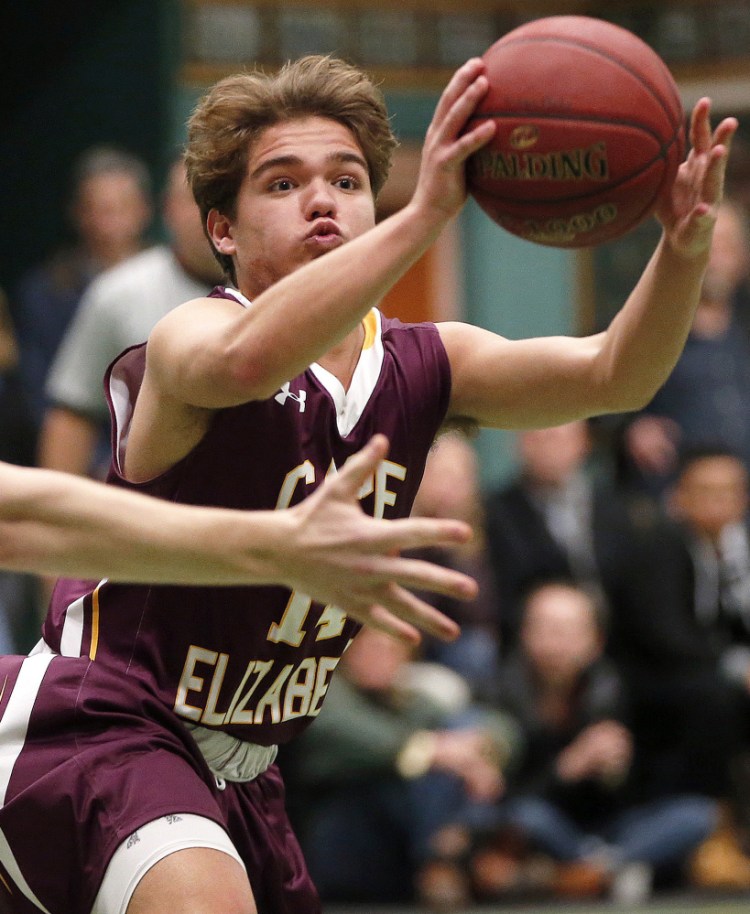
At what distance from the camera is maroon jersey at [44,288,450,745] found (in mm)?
3518

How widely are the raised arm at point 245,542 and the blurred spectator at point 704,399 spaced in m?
5.69

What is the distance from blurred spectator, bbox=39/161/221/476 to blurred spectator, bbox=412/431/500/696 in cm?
180

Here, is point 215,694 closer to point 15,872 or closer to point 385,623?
point 15,872

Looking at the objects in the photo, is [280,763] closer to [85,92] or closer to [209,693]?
[209,693]

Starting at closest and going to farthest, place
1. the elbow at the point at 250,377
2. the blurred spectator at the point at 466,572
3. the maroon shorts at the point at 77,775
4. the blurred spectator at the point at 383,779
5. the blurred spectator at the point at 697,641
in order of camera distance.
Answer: the elbow at the point at 250,377
the maroon shorts at the point at 77,775
the blurred spectator at the point at 383,779
the blurred spectator at the point at 466,572
the blurred spectator at the point at 697,641

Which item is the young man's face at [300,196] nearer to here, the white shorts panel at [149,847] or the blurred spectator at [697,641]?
the white shorts panel at [149,847]

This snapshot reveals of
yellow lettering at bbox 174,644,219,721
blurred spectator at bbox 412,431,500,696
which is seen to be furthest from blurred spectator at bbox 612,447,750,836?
yellow lettering at bbox 174,644,219,721

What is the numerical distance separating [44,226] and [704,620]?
442 cm

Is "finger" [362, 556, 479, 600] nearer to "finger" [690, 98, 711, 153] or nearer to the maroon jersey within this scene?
the maroon jersey

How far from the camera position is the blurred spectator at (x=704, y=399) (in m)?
8.33

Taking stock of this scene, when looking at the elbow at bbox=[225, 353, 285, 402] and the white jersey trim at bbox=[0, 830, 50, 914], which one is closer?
the elbow at bbox=[225, 353, 285, 402]

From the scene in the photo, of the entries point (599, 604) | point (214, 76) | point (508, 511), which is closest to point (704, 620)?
point (599, 604)

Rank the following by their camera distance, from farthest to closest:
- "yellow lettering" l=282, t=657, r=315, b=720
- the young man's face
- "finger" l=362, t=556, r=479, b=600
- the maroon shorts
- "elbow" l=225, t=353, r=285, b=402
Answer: "yellow lettering" l=282, t=657, r=315, b=720
the young man's face
the maroon shorts
"elbow" l=225, t=353, r=285, b=402
"finger" l=362, t=556, r=479, b=600

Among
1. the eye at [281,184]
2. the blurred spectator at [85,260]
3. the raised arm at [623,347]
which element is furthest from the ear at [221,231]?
the blurred spectator at [85,260]
